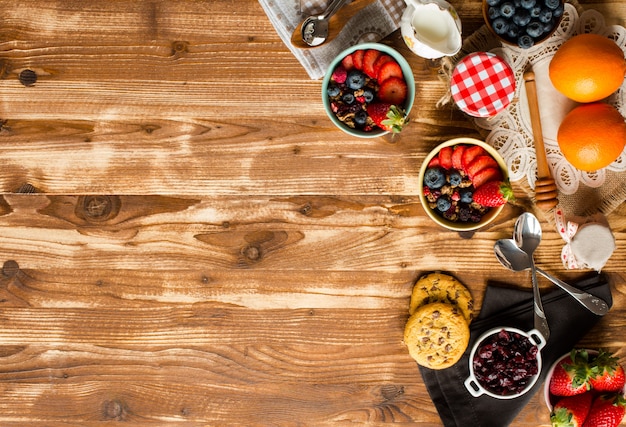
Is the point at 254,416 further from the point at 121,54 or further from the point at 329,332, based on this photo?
the point at 121,54

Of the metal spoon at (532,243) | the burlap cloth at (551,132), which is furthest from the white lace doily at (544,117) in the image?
the metal spoon at (532,243)

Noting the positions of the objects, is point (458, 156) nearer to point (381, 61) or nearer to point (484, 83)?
point (484, 83)

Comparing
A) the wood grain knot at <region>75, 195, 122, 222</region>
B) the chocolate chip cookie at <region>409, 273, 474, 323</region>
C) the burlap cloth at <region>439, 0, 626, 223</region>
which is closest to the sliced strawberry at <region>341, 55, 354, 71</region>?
the burlap cloth at <region>439, 0, 626, 223</region>

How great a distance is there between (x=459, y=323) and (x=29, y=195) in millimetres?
1189

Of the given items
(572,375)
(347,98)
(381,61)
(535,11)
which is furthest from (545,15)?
(572,375)

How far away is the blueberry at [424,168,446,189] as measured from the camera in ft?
4.27

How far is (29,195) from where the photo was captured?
147 centimetres

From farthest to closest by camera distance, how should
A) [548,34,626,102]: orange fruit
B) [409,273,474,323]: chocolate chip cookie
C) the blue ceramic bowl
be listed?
[409,273,474,323]: chocolate chip cookie, the blue ceramic bowl, [548,34,626,102]: orange fruit

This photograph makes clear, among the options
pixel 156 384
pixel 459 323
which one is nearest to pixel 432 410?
pixel 459 323

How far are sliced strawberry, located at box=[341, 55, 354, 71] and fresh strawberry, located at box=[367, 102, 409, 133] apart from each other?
0.11m

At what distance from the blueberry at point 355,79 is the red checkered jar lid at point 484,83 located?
22 cm

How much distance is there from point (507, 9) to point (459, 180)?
15.8 inches

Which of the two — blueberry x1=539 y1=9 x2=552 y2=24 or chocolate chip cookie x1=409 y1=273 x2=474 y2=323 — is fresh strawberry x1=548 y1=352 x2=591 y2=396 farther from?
blueberry x1=539 y1=9 x2=552 y2=24

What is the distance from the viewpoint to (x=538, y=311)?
1.35 metres
